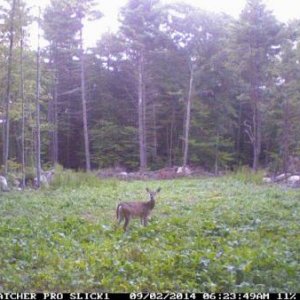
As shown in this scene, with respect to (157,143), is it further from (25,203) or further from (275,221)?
(275,221)

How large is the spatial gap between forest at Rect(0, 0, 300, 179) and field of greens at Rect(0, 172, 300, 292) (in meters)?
16.7

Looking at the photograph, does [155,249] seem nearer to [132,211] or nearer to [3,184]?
[132,211]

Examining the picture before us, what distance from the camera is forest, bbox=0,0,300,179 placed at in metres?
29.0

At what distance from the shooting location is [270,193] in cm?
1628

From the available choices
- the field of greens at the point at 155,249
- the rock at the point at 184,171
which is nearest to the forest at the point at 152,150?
the field of greens at the point at 155,249

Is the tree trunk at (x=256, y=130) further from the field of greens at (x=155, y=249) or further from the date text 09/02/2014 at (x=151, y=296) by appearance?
the date text 09/02/2014 at (x=151, y=296)

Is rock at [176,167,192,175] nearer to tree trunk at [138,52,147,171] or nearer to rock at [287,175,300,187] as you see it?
tree trunk at [138,52,147,171]

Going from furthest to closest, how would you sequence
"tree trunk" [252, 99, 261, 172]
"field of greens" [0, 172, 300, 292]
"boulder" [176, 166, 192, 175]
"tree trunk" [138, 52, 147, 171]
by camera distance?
"tree trunk" [138, 52, 147, 171]
"boulder" [176, 166, 192, 175]
"tree trunk" [252, 99, 261, 172]
"field of greens" [0, 172, 300, 292]

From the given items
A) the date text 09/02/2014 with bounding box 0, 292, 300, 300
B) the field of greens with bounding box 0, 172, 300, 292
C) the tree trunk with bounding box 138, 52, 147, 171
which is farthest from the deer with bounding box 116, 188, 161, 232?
the tree trunk with bounding box 138, 52, 147, 171

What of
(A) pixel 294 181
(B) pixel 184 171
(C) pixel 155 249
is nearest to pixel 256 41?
(B) pixel 184 171

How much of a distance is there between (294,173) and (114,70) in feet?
59.7

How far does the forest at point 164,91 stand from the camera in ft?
95.0

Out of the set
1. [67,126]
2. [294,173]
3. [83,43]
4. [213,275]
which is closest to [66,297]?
[213,275]

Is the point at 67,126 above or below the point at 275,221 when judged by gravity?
above
